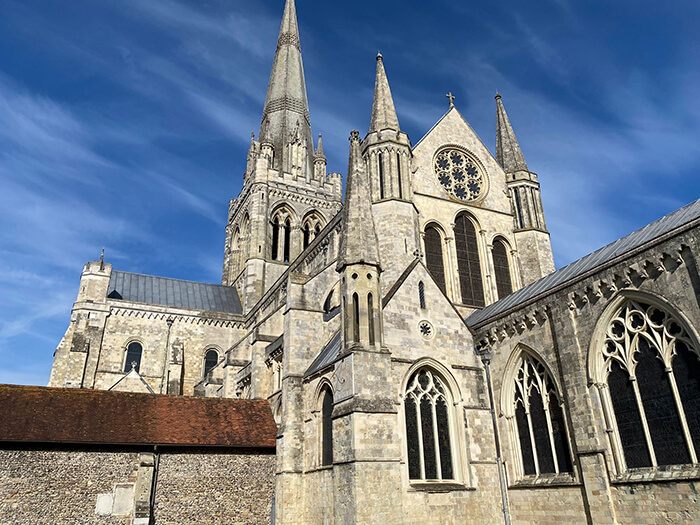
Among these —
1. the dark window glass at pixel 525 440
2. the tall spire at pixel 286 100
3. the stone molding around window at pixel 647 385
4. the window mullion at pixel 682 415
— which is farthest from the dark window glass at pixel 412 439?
the tall spire at pixel 286 100

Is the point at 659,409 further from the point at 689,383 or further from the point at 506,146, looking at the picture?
the point at 506,146

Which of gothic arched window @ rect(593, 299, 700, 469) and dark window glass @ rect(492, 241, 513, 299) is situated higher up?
dark window glass @ rect(492, 241, 513, 299)

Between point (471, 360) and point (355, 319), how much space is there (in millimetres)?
4057

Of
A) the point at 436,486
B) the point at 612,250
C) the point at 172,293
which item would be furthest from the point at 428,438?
the point at 172,293

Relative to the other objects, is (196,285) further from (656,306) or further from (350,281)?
(656,306)

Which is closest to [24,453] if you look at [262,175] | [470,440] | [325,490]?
[325,490]

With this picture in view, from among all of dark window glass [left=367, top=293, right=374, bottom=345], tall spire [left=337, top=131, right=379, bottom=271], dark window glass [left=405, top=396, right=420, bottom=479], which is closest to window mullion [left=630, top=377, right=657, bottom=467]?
dark window glass [left=405, top=396, right=420, bottom=479]

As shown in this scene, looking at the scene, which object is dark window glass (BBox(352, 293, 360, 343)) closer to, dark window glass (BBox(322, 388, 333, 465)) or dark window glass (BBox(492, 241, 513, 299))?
dark window glass (BBox(322, 388, 333, 465))

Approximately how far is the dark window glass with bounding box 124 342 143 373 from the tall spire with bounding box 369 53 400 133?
20154mm

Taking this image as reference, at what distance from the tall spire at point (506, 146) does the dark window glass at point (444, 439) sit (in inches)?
547

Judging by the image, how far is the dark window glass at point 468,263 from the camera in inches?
878

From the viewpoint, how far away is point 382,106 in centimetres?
2283

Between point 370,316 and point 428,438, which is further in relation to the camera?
point 370,316

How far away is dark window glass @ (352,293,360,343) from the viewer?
1477 centimetres
